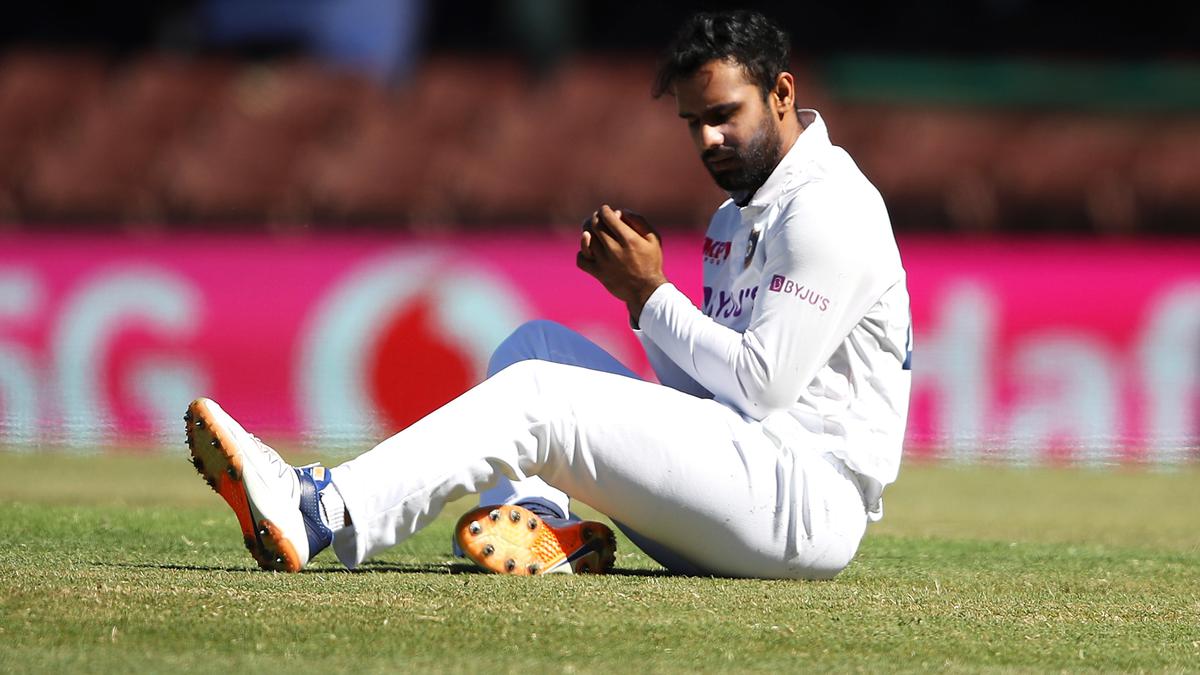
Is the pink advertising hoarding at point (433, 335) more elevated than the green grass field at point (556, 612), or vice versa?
the pink advertising hoarding at point (433, 335)

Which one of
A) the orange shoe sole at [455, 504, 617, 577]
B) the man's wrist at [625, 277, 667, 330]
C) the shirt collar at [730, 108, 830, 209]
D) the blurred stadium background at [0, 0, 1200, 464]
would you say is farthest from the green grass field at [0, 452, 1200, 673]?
the blurred stadium background at [0, 0, 1200, 464]

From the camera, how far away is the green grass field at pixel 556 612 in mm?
3170

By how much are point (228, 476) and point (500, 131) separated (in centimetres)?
883

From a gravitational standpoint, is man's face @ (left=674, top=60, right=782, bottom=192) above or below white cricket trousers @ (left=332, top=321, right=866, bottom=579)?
above

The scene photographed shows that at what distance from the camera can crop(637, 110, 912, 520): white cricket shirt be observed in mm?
3938

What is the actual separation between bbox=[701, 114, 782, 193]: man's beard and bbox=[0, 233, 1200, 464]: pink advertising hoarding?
568 centimetres

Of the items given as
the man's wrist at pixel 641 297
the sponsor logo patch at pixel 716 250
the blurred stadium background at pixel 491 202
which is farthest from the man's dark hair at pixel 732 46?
the blurred stadium background at pixel 491 202

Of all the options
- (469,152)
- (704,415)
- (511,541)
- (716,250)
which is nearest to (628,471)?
(704,415)

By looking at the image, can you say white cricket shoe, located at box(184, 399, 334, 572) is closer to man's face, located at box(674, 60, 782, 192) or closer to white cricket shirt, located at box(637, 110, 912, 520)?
white cricket shirt, located at box(637, 110, 912, 520)

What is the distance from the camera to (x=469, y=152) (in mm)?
12297

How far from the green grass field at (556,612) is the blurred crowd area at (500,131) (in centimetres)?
619

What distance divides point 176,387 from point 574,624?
7.13 metres

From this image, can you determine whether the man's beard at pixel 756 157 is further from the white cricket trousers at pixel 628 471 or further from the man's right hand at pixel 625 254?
the white cricket trousers at pixel 628 471

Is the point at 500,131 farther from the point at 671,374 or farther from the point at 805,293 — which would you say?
the point at 805,293
